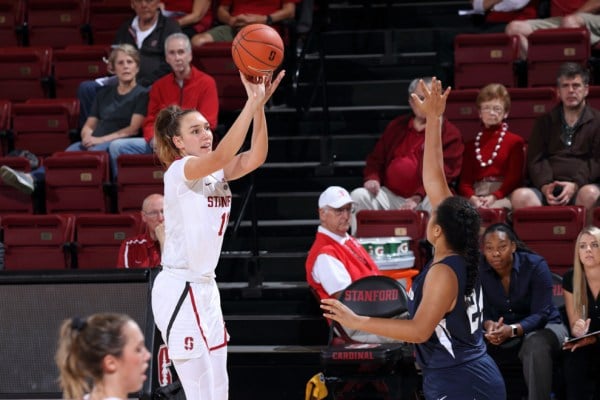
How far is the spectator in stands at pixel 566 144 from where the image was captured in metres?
7.89

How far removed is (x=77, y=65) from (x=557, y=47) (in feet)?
13.6

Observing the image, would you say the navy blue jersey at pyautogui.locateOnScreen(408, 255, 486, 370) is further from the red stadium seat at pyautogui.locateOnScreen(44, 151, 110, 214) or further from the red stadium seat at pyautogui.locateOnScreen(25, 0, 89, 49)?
the red stadium seat at pyautogui.locateOnScreen(25, 0, 89, 49)

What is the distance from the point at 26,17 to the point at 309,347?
495 cm

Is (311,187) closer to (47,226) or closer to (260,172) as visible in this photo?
(260,172)

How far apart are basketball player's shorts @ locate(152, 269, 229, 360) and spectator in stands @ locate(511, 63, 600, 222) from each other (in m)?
3.54

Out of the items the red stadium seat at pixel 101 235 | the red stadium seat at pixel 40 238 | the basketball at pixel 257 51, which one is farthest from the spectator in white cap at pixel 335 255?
the basketball at pixel 257 51

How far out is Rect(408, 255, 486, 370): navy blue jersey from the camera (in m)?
4.32

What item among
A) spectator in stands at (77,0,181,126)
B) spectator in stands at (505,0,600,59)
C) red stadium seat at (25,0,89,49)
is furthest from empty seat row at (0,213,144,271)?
spectator in stands at (505,0,600,59)

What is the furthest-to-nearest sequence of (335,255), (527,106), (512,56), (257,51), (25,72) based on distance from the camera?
(25,72)
(512,56)
(527,106)
(335,255)
(257,51)

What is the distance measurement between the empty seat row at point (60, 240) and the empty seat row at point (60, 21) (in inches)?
112

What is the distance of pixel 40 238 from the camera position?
8.20m

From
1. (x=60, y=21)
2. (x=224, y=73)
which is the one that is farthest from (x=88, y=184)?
(x=60, y=21)

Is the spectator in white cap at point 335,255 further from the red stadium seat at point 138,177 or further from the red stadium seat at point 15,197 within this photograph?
the red stadium seat at point 15,197

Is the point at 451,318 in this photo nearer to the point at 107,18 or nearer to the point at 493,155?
the point at 493,155
